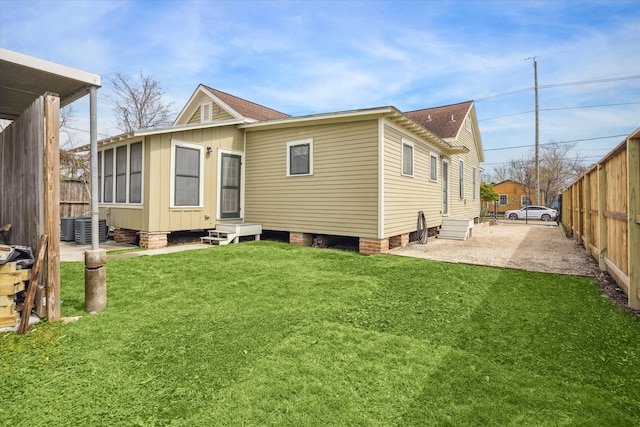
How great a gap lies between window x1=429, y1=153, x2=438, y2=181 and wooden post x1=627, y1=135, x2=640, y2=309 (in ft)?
25.2

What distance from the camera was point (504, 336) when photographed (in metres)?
3.12

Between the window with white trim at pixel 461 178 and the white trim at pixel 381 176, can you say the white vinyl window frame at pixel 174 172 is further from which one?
the window with white trim at pixel 461 178

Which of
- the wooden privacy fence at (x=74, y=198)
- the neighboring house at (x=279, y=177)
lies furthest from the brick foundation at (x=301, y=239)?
the wooden privacy fence at (x=74, y=198)

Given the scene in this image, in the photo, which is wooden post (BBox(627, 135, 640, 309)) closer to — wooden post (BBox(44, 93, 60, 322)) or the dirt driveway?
the dirt driveway

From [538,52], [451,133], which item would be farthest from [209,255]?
[538,52]

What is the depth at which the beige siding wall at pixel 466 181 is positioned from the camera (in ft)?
46.8

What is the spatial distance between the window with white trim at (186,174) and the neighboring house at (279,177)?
0.08 ft

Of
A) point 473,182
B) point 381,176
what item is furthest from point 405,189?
point 473,182

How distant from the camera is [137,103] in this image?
79.7 ft

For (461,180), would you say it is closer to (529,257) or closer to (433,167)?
(433,167)

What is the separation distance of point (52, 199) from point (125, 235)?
21.8ft

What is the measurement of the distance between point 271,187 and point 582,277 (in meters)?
7.28

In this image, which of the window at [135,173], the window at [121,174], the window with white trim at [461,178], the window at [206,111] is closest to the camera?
the window at [135,173]

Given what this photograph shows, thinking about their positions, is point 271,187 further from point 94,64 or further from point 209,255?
point 94,64
